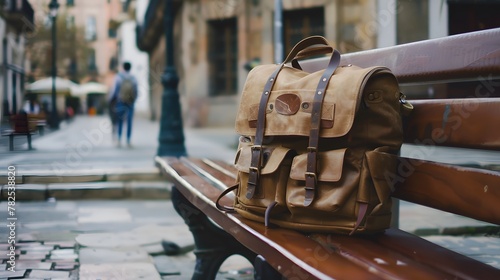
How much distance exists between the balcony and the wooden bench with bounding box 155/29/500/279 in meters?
4.36

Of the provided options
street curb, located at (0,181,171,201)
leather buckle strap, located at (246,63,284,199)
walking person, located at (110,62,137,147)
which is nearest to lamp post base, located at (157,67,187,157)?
street curb, located at (0,181,171,201)

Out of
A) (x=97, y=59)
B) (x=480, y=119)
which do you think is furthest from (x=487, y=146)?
(x=97, y=59)

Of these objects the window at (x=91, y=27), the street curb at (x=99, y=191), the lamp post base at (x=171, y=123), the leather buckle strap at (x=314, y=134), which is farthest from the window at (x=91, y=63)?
the leather buckle strap at (x=314, y=134)

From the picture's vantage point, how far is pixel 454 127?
2195mm

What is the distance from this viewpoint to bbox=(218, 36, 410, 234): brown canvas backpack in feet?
6.91

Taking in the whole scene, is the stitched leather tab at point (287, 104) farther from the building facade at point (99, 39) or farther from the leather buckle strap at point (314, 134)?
the building facade at point (99, 39)

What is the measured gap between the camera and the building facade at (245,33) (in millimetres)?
14609

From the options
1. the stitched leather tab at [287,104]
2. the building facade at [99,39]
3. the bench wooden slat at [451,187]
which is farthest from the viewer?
the building facade at [99,39]

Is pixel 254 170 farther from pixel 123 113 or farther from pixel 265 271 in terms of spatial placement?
pixel 123 113

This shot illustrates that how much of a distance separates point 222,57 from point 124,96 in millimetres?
6921

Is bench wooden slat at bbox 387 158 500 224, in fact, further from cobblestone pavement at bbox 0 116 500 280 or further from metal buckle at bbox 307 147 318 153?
cobblestone pavement at bbox 0 116 500 280

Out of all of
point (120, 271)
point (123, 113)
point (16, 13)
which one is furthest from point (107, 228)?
point (123, 113)

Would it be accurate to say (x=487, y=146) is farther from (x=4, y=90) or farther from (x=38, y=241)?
(x=4, y=90)

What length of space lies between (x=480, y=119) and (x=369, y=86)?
1.20 feet
